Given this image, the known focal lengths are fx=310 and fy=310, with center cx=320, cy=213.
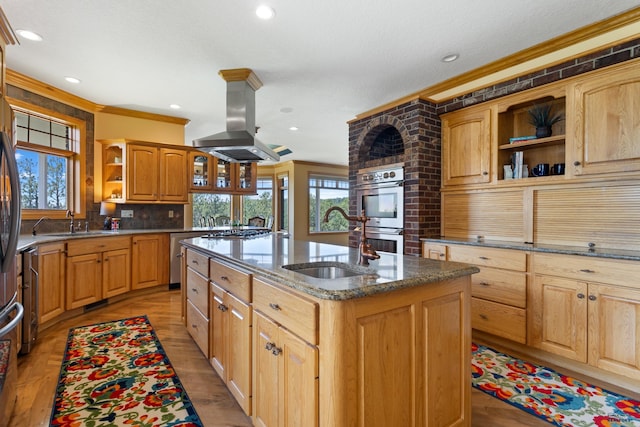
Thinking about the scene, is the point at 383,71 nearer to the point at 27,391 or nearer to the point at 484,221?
the point at 484,221

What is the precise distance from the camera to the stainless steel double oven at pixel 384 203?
142 inches

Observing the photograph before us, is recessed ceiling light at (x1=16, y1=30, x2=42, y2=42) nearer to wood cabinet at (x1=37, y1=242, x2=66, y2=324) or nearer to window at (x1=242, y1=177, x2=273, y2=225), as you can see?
wood cabinet at (x1=37, y1=242, x2=66, y2=324)

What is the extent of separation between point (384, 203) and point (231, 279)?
243cm

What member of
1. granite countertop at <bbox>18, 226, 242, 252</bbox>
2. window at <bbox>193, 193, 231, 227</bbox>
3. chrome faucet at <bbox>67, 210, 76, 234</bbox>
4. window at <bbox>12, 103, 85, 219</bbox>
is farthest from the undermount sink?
window at <bbox>193, 193, 231, 227</bbox>

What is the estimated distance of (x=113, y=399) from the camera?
192 cm

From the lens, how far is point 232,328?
6.09 feet

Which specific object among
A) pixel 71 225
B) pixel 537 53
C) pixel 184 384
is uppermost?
pixel 537 53

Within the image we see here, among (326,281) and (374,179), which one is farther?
(374,179)

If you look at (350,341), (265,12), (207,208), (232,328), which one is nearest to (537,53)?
(265,12)

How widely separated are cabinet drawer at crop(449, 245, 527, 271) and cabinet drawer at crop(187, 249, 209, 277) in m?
2.24

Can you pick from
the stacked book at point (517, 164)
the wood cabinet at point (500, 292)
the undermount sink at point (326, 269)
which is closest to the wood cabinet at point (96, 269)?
the undermount sink at point (326, 269)

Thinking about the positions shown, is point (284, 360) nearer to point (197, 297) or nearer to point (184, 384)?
point (184, 384)

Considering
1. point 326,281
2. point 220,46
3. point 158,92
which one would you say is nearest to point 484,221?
point 326,281

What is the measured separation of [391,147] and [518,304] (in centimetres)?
253
